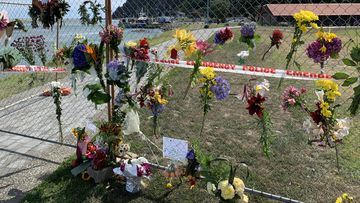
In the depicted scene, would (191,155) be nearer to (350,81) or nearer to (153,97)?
(153,97)

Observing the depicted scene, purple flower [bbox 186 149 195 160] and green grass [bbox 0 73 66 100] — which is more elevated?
green grass [bbox 0 73 66 100]

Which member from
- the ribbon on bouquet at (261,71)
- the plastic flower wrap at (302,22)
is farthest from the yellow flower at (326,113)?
the plastic flower wrap at (302,22)

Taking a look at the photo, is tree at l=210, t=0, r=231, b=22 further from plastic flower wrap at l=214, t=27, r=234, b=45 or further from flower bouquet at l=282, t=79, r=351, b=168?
flower bouquet at l=282, t=79, r=351, b=168

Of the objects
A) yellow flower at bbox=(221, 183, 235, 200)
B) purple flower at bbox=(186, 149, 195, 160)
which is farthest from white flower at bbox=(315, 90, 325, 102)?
purple flower at bbox=(186, 149, 195, 160)

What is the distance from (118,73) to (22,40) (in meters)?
4.38

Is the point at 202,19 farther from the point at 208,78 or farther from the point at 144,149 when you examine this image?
the point at 144,149

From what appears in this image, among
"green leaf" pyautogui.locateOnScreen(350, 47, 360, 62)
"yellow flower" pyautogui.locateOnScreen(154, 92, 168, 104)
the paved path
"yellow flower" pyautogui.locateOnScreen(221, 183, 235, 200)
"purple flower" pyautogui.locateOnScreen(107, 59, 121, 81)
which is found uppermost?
"green leaf" pyautogui.locateOnScreen(350, 47, 360, 62)

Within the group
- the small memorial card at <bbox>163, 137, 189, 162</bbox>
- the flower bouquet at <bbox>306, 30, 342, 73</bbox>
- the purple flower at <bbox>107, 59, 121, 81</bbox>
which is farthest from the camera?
the small memorial card at <bbox>163, 137, 189, 162</bbox>

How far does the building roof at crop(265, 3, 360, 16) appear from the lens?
2.37 m

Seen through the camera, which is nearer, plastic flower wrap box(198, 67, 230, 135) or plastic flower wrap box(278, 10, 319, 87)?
plastic flower wrap box(278, 10, 319, 87)

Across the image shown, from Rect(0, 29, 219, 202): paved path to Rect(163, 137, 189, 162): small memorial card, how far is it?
90cm

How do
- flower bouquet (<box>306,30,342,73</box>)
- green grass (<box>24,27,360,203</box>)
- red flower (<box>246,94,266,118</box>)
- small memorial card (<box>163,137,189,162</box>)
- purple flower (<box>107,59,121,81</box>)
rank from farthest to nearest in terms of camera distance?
1. green grass (<box>24,27,360,203</box>)
2. small memorial card (<box>163,137,189,162</box>)
3. purple flower (<box>107,59,121,81</box>)
4. red flower (<box>246,94,266,118</box>)
5. flower bouquet (<box>306,30,342,73</box>)

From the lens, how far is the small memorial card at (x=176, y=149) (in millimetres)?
3104

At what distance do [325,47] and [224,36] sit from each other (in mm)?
735
